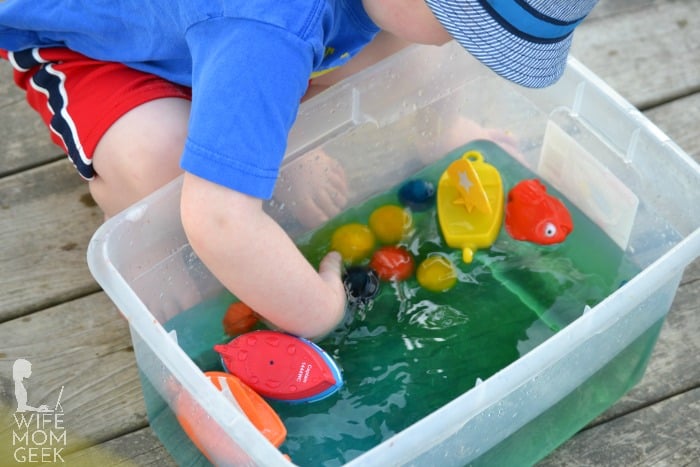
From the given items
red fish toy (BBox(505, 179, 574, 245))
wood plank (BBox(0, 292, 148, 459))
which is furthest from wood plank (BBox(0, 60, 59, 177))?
red fish toy (BBox(505, 179, 574, 245))

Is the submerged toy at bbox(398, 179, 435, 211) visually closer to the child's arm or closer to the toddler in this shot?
the toddler

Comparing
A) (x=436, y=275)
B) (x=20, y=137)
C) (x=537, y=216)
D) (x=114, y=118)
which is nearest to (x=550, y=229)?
(x=537, y=216)

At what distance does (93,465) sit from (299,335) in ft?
0.83

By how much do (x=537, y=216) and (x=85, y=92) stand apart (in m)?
0.54

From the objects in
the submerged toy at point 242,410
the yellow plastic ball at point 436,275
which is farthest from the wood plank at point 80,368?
the yellow plastic ball at point 436,275

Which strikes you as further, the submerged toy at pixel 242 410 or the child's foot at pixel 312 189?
the child's foot at pixel 312 189

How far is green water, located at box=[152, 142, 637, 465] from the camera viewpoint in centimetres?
101

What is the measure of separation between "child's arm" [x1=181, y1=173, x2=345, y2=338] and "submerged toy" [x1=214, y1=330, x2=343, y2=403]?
22 millimetres

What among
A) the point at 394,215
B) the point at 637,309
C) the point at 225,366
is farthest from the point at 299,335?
the point at 637,309

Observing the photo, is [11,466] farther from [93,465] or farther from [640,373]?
[640,373]

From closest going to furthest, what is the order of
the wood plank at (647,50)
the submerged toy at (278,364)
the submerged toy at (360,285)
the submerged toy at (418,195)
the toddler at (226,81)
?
the toddler at (226,81), the submerged toy at (278,364), the submerged toy at (360,285), the submerged toy at (418,195), the wood plank at (647,50)

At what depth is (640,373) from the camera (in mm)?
1080

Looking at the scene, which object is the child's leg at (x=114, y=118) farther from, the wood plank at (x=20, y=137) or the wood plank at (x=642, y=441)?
the wood plank at (x=642, y=441)

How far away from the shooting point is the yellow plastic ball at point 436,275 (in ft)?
3.73
